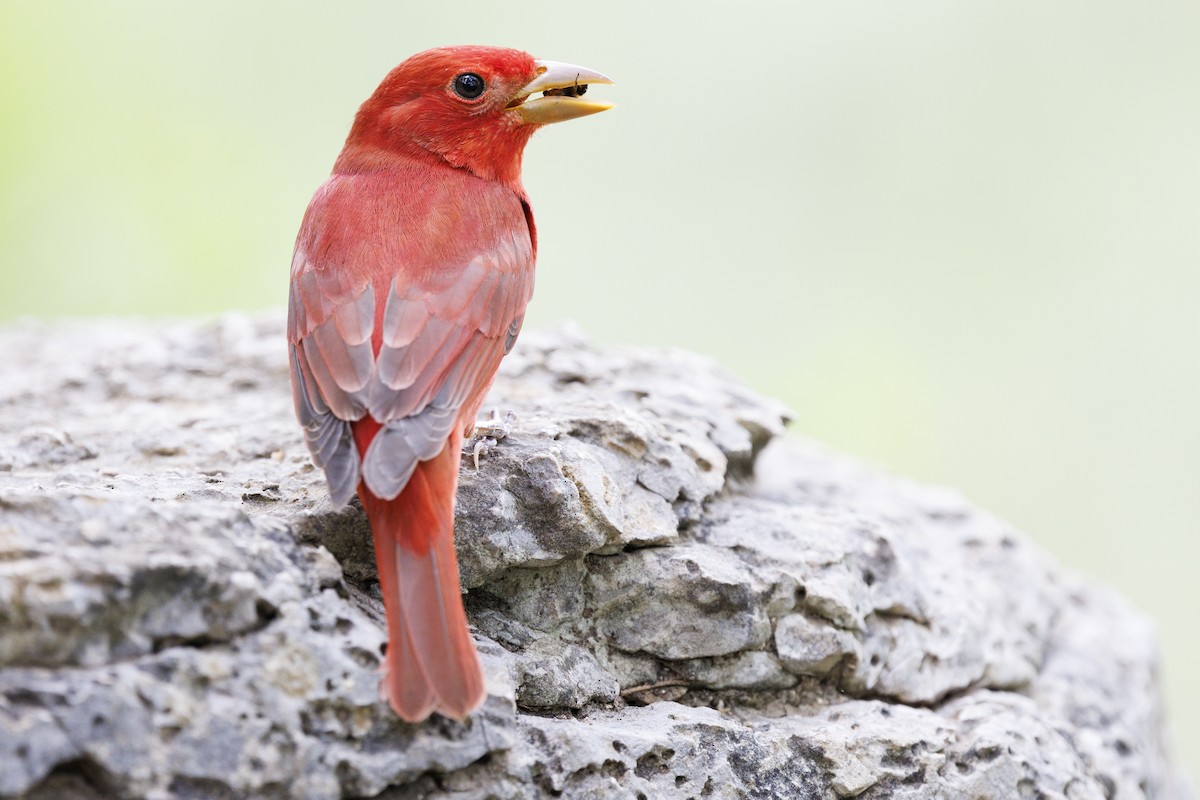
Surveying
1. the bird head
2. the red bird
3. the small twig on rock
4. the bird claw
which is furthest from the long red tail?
the bird head

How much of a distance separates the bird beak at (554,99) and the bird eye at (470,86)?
95 mm

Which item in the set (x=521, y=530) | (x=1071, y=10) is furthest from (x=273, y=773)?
(x=1071, y=10)

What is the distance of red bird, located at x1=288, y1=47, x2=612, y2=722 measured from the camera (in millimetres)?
2328

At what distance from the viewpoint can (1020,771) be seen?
293 centimetres

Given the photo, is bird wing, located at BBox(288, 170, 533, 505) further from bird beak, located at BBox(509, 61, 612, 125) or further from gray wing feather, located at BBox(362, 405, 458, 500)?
bird beak, located at BBox(509, 61, 612, 125)

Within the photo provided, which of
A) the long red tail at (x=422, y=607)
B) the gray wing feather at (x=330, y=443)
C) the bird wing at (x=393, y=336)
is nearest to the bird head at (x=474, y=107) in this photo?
the bird wing at (x=393, y=336)

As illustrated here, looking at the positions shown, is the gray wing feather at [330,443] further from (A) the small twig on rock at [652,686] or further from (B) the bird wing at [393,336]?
(A) the small twig on rock at [652,686]

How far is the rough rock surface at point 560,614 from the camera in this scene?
2.11 m

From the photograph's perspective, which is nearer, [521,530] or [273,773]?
[273,773]

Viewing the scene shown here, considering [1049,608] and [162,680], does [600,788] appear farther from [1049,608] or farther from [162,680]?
[1049,608]

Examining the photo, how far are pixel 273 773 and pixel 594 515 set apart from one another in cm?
94

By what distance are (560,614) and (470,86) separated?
1.51 metres

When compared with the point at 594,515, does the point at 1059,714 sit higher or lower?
lower

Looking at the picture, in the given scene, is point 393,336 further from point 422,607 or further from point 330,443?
point 422,607
